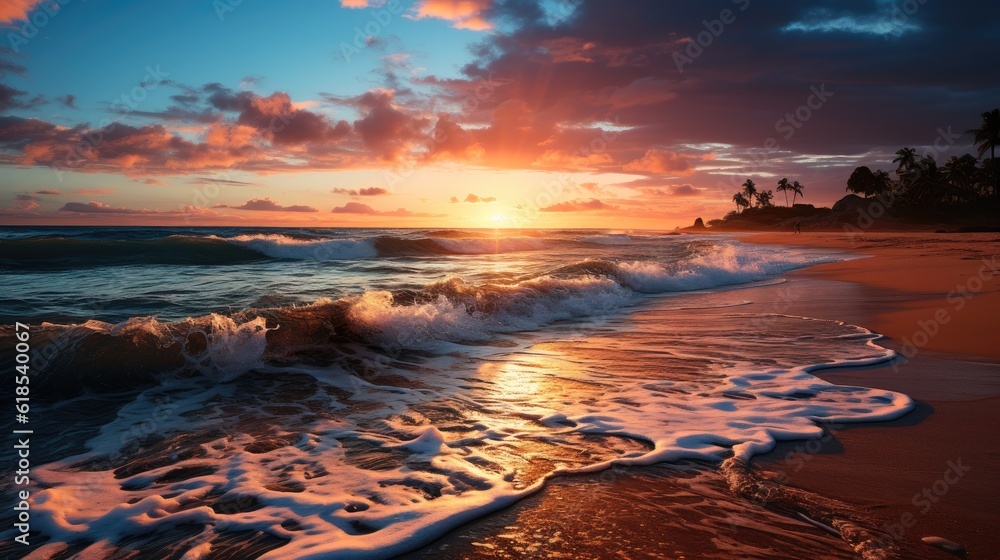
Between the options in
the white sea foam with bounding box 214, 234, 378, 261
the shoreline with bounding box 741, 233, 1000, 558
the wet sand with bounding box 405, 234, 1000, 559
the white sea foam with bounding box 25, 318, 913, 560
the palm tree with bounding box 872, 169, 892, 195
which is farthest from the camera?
the palm tree with bounding box 872, 169, 892, 195

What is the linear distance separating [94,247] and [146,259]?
3.49 meters

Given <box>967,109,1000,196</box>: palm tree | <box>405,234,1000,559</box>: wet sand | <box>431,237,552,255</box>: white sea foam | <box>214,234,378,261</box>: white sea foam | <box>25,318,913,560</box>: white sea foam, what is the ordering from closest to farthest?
<box>405,234,1000,559</box>: wet sand
<box>25,318,913,560</box>: white sea foam
<box>214,234,378,261</box>: white sea foam
<box>431,237,552,255</box>: white sea foam
<box>967,109,1000,196</box>: palm tree

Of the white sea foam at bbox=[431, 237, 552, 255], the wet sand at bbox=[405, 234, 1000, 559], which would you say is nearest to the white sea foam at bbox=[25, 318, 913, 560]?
the wet sand at bbox=[405, 234, 1000, 559]

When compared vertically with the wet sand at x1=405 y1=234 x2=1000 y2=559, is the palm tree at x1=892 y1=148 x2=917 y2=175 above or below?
above

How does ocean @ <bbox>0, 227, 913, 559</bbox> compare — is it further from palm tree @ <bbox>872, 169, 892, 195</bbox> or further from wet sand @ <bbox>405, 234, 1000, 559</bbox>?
palm tree @ <bbox>872, 169, 892, 195</bbox>

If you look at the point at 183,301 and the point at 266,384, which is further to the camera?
the point at 183,301

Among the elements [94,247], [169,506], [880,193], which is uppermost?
[880,193]

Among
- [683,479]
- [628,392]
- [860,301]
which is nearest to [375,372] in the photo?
[628,392]

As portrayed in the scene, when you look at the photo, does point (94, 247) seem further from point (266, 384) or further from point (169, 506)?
point (169, 506)

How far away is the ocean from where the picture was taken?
342 centimetres

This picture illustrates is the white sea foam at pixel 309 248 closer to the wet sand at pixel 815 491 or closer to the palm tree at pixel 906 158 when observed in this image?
the wet sand at pixel 815 491

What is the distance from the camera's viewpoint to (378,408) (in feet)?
18.7

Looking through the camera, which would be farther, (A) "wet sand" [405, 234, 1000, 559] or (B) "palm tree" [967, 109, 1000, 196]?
(B) "palm tree" [967, 109, 1000, 196]

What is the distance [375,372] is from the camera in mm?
7305
